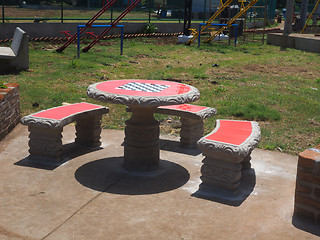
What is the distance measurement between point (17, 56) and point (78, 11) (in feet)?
38.5

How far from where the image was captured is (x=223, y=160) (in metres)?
4.99

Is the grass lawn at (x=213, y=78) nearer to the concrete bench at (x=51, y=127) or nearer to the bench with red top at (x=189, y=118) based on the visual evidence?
the bench with red top at (x=189, y=118)

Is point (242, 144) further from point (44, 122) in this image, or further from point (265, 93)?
point (265, 93)

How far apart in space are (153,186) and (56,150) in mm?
1508

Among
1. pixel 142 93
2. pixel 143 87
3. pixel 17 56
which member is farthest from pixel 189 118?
pixel 17 56

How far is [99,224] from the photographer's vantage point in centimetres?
432

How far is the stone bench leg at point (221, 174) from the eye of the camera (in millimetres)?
4977

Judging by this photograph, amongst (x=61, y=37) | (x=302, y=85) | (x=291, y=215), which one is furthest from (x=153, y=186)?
(x=61, y=37)

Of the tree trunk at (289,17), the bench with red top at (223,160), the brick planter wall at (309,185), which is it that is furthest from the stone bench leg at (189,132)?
the tree trunk at (289,17)

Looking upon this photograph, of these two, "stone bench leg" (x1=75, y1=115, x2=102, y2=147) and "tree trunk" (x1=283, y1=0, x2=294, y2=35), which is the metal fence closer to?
"tree trunk" (x1=283, y1=0, x2=294, y2=35)

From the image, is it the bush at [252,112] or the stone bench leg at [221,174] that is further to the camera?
the bush at [252,112]

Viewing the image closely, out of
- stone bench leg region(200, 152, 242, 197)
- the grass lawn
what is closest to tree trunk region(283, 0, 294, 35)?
the grass lawn

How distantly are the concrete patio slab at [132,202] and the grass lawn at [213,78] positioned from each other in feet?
4.89

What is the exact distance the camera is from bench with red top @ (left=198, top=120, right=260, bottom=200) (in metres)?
4.89
